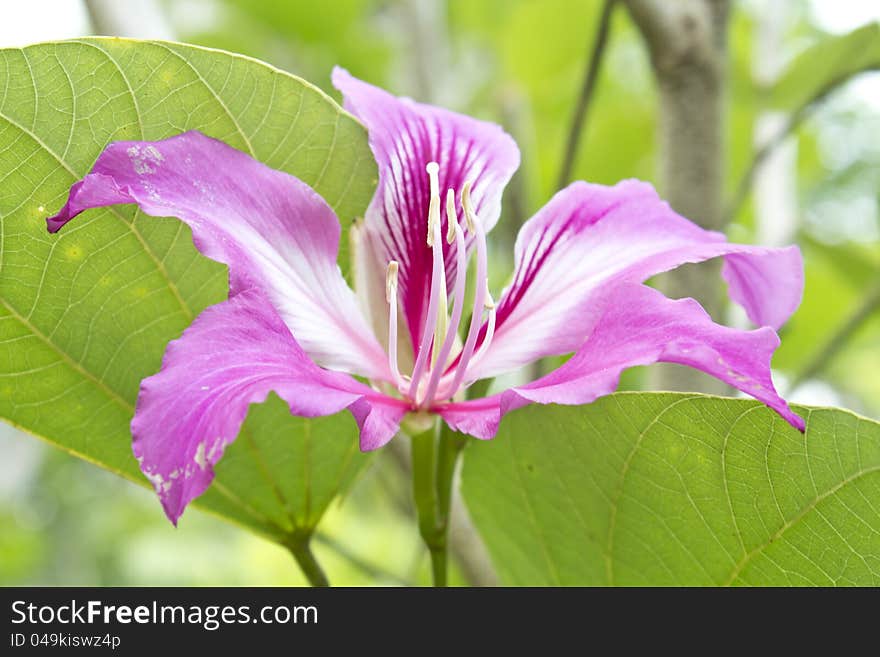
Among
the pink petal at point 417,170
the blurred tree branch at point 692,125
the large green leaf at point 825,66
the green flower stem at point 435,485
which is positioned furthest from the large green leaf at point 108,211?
the large green leaf at point 825,66

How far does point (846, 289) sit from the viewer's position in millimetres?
1337

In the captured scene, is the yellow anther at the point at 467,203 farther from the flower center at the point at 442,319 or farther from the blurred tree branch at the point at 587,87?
the blurred tree branch at the point at 587,87

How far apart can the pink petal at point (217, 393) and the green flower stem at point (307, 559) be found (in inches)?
7.1

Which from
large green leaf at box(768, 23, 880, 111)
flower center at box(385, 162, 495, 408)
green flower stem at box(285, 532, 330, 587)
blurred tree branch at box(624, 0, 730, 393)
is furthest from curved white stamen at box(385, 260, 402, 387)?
large green leaf at box(768, 23, 880, 111)

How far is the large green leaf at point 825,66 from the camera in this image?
841mm

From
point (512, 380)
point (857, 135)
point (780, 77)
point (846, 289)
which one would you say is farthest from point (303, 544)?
point (857, 135)

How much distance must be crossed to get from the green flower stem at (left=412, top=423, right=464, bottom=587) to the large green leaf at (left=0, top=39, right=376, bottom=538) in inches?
5.6

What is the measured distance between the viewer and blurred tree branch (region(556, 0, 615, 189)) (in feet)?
2.62

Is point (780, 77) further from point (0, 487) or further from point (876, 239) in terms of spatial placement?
point (0, 487)

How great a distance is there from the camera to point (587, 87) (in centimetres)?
84

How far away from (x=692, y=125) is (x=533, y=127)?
779 mm

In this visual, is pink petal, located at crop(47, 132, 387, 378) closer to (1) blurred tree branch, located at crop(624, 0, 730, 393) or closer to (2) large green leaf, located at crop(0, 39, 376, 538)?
(2) large green leaf, located at crop(0, 39, 376, 538)

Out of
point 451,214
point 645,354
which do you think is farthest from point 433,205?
point 645,354
